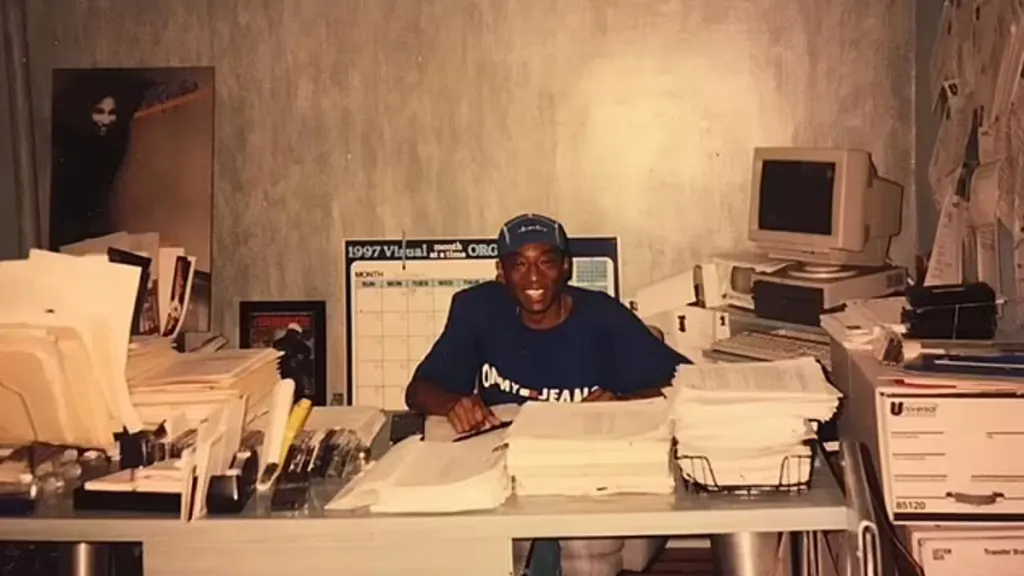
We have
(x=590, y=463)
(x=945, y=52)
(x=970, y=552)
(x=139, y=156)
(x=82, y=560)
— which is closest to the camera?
(x=970, y=552)

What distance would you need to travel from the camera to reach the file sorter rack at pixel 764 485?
219cm

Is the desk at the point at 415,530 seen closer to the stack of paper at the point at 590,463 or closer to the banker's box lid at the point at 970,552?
the stack of paper at the point at 590,463

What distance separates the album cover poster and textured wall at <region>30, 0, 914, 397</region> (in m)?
0.06

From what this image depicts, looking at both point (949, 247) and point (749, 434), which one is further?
point (949, 247)

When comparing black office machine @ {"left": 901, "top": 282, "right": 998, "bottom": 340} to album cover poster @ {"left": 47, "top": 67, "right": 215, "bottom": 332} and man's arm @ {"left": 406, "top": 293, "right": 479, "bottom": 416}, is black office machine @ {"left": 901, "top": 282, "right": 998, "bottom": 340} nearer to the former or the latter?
man's arm @ {"left": 406, "top": 293, "right": 479, "bottom": 416}

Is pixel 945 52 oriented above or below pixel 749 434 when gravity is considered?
above

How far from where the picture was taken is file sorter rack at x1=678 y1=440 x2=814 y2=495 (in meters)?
2.19

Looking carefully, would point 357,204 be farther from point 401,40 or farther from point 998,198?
point 998,198

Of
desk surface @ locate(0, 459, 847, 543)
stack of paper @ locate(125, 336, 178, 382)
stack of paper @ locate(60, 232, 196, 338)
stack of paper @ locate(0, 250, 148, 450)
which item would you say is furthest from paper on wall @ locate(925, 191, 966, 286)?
stack of paper @ locate(60, 232, 196, 338)

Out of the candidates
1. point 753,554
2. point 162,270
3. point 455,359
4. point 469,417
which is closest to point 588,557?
point 469,417

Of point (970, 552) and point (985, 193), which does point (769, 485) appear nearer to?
point (970, 552)

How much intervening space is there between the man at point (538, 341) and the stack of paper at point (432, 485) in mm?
979

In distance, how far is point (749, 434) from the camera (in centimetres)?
218

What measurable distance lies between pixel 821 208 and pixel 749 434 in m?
1.61
